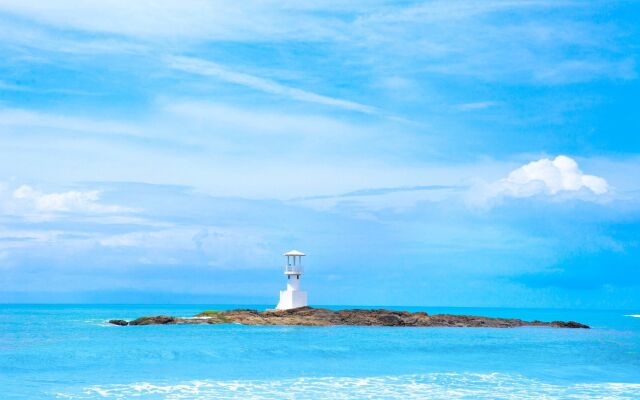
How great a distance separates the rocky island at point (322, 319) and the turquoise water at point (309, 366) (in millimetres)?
7189

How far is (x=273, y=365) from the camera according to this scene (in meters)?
37.5

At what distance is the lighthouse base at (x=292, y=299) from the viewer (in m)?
69.2

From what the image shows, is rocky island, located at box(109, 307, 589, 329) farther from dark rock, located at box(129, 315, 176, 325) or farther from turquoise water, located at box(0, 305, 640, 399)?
turquoise water, located at box(0, 305, 640, 399)

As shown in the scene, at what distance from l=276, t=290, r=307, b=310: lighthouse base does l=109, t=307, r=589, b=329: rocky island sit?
59 cm

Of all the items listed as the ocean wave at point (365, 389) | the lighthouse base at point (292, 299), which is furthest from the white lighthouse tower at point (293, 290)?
the ocean wave at point (365, 389)

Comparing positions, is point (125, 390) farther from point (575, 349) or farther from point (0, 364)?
point (575, 349)

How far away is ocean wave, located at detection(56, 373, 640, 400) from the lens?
2805 cm

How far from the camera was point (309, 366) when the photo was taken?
123 ft

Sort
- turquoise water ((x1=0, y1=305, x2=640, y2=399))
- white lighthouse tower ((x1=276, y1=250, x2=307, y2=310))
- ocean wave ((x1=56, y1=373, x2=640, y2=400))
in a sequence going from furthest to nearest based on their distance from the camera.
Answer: white lighthouse tower ((x1=276, y1=250, x2=307, y2=310)) → turquoise water ((x1=0, y1=305, x2=640, y2=399)) → ocean wave ((x1=56, y1=373, x2=640, y2=400))

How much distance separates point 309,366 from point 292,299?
105 feet

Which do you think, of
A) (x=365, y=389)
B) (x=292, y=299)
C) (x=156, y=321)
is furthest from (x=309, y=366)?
(x=156, y=321)

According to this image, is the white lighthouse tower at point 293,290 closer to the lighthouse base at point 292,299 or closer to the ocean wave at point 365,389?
the lighthouse base at point 292,299

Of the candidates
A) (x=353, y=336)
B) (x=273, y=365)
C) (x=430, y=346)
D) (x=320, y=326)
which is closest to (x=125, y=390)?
(x=273, y=365)

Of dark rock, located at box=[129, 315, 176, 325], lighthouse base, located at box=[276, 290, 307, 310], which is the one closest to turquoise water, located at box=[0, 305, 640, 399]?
lighthouse base, located at box=[276, 290, 307, 310]
